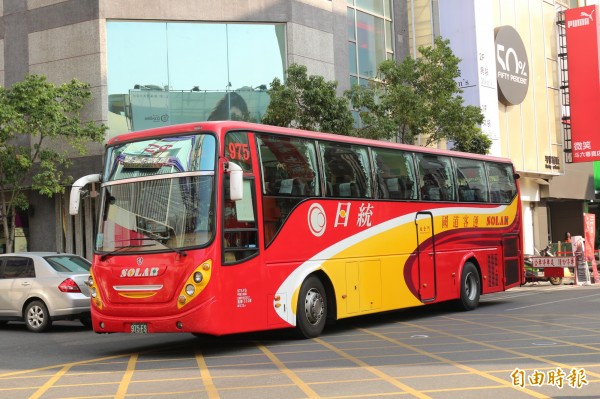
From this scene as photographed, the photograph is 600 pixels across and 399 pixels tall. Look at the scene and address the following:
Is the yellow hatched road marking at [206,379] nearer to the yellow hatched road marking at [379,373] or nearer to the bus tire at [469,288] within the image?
the yellow hatched road marking at [379,373]

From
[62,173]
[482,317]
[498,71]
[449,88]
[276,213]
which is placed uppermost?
[498,71]

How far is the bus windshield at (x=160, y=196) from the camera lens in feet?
37.4

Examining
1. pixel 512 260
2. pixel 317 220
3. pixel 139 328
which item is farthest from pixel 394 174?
pixel 139 328

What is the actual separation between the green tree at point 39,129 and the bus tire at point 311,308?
40.5ft

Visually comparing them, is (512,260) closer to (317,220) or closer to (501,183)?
(501,183)

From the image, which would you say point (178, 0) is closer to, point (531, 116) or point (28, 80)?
point (28, 80)

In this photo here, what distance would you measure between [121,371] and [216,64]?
1739 centimetres

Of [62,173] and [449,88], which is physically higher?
[449,88]

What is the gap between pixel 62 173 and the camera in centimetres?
2541

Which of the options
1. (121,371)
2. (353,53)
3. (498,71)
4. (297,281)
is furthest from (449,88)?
(121,371)

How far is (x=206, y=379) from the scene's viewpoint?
9.51 metres

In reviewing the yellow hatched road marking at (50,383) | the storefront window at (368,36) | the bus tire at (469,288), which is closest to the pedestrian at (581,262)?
the bus tire at (469,288)

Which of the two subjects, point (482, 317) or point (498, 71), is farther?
point (498, 71)

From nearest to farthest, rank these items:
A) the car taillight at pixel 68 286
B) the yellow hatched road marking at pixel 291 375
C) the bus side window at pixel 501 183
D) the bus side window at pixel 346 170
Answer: the yellow hatched road marking at pixel 291 375, the bus side window at pixel 346 170, the car taillight at pixel 68 286, the bus side window at pixel 501 183
